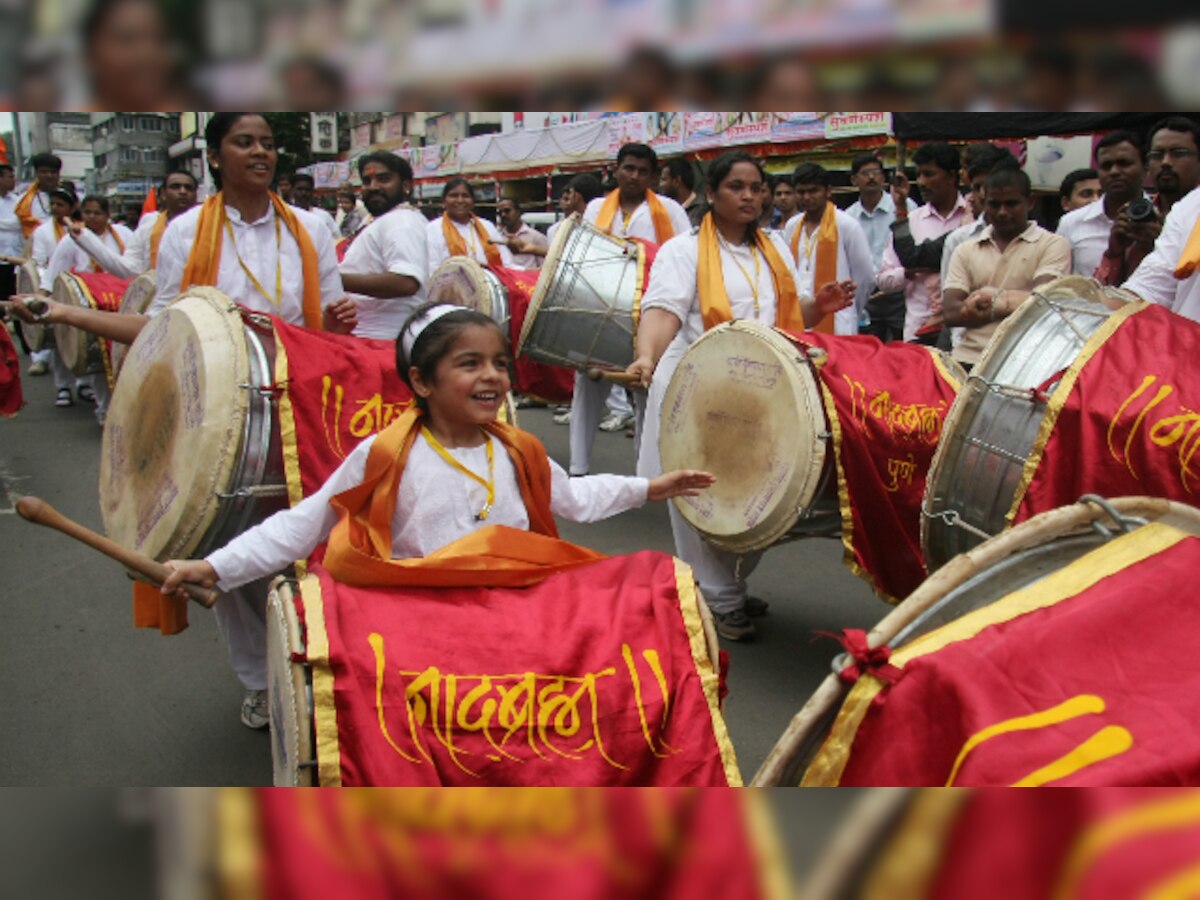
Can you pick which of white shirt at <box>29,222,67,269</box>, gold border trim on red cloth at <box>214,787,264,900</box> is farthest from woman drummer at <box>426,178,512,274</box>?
gold border trim on red cloth at <box>214,787,264,900</box>

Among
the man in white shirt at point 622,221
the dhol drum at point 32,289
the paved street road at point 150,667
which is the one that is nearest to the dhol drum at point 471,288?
the man in white shirt at point 622,221

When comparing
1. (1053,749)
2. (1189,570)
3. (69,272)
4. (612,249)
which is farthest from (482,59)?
(69,272)

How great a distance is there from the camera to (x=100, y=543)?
1.84 m

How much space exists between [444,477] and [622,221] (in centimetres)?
514

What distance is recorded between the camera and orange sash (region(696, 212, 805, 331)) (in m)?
4.17

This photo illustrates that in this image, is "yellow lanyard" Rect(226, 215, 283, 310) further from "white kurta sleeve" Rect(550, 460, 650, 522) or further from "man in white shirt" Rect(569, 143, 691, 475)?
"man in white shirt" Rect(569, 143, 691, 475)

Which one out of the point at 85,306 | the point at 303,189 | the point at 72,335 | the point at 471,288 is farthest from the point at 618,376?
the point at 303,189

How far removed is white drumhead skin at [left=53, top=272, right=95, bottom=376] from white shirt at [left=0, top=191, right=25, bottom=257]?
3.64m

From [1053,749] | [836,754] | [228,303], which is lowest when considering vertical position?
[836,754]

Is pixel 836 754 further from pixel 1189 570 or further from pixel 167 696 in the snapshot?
pixel 167 696

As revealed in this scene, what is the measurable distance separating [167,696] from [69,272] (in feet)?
A: 18.0

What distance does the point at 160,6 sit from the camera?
15.9 inches

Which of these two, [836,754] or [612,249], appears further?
[612,249]

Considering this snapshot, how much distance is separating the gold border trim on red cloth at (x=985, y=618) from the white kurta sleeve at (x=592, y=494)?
4.74 ft
